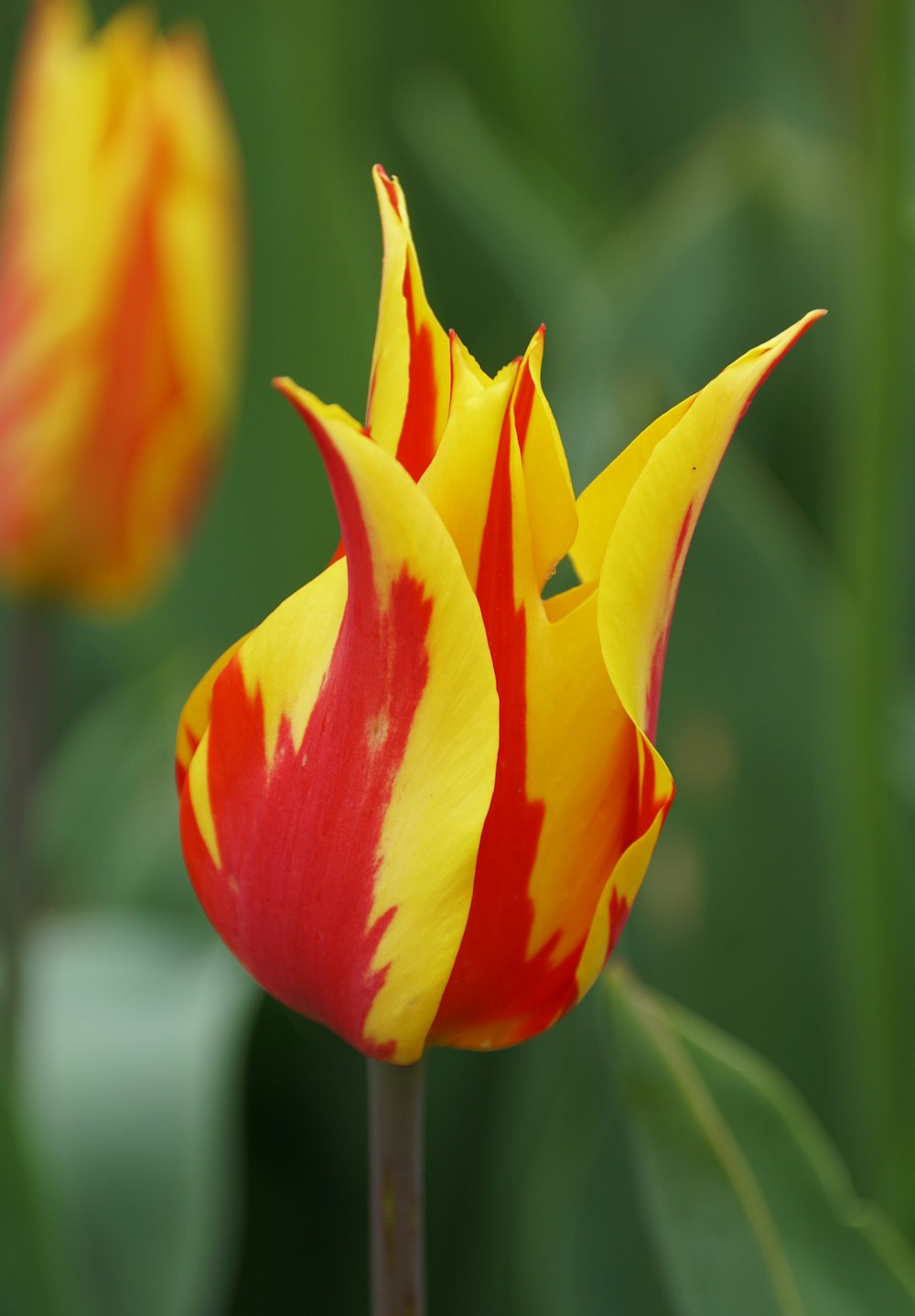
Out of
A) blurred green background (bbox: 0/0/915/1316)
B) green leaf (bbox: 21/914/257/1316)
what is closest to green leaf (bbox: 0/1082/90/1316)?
blurred green background (bbox: 0/0/915/1316)

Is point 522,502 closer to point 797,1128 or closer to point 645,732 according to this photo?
point 645,732

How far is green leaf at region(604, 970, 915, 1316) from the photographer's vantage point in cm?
44

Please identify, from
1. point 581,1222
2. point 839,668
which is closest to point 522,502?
point 581,1222

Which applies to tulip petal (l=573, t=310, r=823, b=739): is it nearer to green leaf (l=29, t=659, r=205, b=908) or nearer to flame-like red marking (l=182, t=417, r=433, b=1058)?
flame-like red marking (l=182, t=417, r=433, b=1058)

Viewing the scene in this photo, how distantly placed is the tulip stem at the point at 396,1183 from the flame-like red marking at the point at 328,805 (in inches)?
0.9

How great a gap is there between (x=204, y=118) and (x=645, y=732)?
0.58m

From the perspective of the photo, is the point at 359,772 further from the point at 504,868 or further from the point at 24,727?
the point at 24,727

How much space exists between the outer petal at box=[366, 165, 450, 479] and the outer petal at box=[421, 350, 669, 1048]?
0.04 feet

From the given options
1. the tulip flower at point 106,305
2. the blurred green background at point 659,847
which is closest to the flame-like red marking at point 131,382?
the tulip flower at point 106,305

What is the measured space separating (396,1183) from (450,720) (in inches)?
4.6

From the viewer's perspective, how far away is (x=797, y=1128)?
452 mm

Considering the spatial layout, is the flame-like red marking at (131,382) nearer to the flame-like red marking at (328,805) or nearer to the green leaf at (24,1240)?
the green leaf at (24,1240)

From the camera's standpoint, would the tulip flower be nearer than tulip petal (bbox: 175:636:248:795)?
No

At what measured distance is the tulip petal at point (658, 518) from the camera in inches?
12.9
